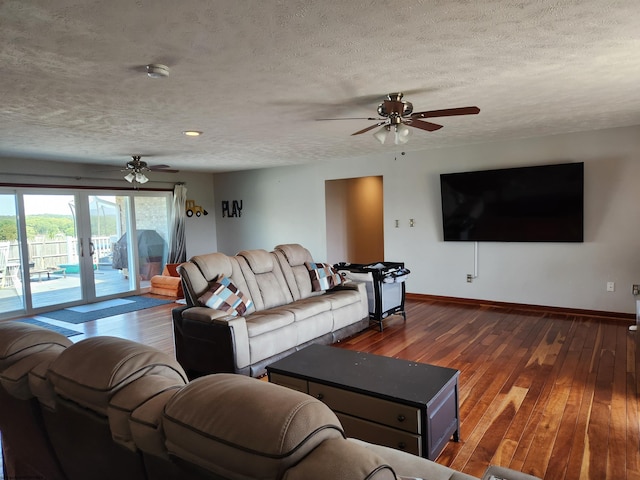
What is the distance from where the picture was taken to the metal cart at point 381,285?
497 centimetres

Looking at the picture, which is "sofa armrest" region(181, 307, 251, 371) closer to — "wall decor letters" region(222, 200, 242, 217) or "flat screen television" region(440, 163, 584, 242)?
"flat screen television" region(440, 163, 584, 242)

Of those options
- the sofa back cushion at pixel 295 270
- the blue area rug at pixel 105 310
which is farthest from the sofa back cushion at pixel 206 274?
the blue area rug at pixel 105 310

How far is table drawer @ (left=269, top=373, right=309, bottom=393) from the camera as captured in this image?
8.19 feet

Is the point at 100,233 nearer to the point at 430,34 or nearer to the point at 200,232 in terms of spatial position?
the point at 200,232

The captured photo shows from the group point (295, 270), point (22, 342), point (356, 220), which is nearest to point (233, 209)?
point (356, 220)

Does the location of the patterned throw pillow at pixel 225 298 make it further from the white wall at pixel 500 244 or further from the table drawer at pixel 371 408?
the white wall at pixel 500 244

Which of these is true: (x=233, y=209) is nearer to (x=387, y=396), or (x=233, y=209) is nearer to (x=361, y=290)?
(x=361, y=290)

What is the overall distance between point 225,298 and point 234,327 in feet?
1.69

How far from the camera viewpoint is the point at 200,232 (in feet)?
30.0

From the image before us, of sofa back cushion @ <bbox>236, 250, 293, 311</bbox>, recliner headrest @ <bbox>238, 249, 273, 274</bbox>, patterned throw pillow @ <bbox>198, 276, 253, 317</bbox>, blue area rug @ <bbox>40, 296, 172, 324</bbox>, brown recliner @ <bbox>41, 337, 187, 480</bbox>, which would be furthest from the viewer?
blue area rug @ <bbox>40, 296, 172, 324</bbox>

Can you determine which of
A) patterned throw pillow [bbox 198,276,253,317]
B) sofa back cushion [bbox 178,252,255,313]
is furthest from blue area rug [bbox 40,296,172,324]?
patterned throw pillow [bbox 198,276,253,317]

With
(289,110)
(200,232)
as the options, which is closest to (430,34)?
(289,110)

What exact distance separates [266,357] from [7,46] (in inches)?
112

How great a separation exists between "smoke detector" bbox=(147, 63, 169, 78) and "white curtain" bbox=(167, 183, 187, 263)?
19.9ft
